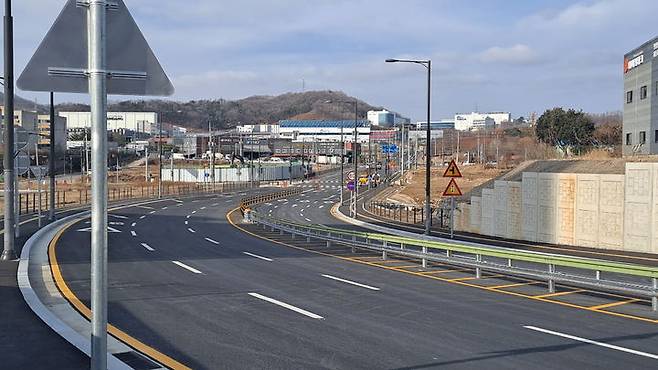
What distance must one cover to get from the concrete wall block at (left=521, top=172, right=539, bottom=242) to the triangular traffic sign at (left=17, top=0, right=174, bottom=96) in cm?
2822

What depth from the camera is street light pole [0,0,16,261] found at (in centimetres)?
1906


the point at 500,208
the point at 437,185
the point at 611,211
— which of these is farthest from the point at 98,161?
the point at 437,185

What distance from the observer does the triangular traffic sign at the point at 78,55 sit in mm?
4824

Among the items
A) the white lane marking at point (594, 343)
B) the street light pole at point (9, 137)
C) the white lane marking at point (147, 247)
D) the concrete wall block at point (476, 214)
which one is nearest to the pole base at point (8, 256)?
the street light pole at point (9, 137)

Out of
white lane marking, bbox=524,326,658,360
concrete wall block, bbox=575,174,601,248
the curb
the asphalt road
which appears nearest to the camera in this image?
the curb

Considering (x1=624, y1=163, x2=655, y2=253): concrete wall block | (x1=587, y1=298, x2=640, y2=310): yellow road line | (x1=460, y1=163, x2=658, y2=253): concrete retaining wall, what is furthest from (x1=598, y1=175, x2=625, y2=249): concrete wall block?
(x1=587, y1=298, x2=640, y2=310): yellow road line

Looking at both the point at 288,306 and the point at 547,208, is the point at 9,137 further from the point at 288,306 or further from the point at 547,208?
the point at 547,208

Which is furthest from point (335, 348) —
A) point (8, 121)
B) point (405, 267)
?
point (8, 121)

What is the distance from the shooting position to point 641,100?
4012 centimetres

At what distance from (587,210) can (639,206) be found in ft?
9.73

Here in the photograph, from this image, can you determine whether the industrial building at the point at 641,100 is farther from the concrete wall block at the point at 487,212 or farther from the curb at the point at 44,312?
the curb at the point at 44,312

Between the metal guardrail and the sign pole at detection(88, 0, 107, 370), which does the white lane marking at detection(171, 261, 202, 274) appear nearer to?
the metal guardrail

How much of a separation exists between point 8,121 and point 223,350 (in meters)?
14.7

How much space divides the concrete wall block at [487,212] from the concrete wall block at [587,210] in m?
7.22
